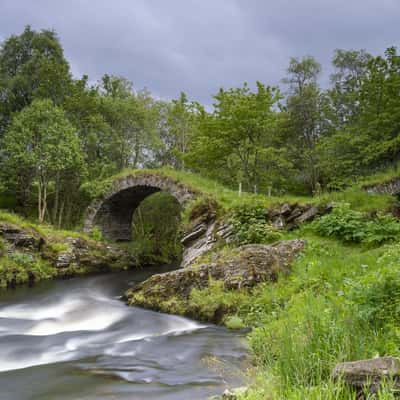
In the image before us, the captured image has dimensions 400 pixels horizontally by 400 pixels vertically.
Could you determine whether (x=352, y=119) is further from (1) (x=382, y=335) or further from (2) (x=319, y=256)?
(1) (x=382, y=335)

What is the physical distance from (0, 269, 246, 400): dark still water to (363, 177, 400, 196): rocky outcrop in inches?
314

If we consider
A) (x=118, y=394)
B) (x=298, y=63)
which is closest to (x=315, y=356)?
(x=118, y=394)

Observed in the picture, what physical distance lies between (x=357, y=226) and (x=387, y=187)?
353cm

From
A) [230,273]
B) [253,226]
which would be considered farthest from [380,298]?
[253,226]

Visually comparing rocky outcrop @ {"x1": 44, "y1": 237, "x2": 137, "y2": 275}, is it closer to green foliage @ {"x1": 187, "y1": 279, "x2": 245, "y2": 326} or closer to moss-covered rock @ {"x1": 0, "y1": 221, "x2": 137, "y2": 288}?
moss-covered rock @ {"x1": 0, "y1": 221, "x2": 137, "y2": 288}

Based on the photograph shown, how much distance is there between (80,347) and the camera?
573 cm

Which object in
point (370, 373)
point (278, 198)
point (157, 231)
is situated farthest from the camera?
point (157, 231)

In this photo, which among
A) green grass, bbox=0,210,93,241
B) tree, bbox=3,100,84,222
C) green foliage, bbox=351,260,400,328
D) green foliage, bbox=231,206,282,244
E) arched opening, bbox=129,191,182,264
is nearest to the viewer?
green foliage, bbox=351,260,400,328

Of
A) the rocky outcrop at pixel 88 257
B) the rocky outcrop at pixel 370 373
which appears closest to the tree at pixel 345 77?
the rocky outcrop at pixel 88 257

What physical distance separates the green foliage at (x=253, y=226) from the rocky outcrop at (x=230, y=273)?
189 cm

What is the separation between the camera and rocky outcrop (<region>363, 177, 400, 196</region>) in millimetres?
11477

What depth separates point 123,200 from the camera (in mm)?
20406

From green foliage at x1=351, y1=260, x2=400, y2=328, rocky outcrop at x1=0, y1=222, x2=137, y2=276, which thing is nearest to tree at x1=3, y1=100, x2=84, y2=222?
rocky outcrop at x1=0, y1=222, x2=137, y2=276

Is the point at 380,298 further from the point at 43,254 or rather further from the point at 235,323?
the point at 43,254
